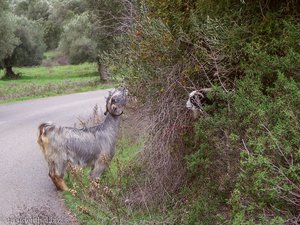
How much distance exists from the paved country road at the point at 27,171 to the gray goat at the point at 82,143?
0.63 meters

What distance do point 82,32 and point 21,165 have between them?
36.8 meters

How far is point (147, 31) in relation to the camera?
281 inches

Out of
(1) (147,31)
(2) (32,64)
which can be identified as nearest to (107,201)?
(1) (147,31)

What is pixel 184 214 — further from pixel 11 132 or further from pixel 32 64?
pixel 32 64

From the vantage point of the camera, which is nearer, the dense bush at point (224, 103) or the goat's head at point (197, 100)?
the dense bush at point (224, 103)

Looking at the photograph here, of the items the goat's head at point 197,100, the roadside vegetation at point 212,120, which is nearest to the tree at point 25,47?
the roadside vegetation at point 212,120

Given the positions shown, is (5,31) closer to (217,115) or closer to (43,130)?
(43,130)

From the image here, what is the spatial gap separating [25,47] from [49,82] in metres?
12.9

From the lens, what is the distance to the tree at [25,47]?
48469 mm

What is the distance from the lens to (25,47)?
166ft

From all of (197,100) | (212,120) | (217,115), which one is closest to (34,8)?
(197,100)

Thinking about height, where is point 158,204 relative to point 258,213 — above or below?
Result: below

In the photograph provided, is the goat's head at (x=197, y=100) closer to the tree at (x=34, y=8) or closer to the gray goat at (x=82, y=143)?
the gray goat at (x=82, y=143)

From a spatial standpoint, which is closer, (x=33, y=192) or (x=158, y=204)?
(x=158, y=204)
